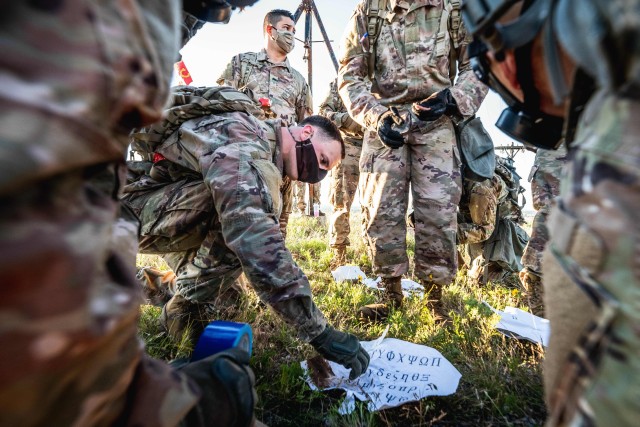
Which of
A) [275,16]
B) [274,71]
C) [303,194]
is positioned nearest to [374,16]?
[274,71]

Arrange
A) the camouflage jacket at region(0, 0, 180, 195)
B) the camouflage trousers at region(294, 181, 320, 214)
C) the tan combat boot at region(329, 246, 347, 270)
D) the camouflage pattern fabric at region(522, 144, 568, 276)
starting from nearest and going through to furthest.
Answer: the camouflage jacket at region(0, 0, 180, 195) < the camouflage pattern fabric at region(522, 144, 568, 276) < the tan combat boot at region(329, 246, 347, 270) < the camouflage trousers at region(294, 181, 320, 214)

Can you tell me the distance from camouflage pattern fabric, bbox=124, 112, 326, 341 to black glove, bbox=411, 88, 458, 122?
93cm

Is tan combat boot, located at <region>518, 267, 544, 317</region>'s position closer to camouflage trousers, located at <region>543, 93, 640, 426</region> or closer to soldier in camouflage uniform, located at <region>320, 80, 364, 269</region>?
soldier in camouflage uniform, located at <region>320, 80, 364, 269</region>

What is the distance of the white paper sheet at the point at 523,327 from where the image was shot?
206cm

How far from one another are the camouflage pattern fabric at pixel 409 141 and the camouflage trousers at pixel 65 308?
223 cm

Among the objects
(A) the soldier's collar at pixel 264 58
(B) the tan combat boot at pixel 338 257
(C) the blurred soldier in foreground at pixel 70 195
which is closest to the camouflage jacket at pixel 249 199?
(C) the blurred soldier in foreground at pixel 70 195

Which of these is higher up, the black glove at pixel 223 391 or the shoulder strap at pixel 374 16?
the shoulder strap at pixel 374 16

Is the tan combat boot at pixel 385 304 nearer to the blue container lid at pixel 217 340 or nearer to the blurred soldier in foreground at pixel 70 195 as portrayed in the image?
the blue container lid at pixel 217 340

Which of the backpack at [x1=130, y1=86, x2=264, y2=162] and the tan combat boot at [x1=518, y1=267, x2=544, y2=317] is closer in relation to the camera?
the backpack at [x1=130, y1=86, x2=264, y2=162]

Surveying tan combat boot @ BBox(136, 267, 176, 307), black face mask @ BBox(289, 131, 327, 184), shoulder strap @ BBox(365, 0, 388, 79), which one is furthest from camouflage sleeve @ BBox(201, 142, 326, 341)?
shoulder strap @ BBox(365, 0, 388, 79)

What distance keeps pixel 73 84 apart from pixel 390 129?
7.28 ft

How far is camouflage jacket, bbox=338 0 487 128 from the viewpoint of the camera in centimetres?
273

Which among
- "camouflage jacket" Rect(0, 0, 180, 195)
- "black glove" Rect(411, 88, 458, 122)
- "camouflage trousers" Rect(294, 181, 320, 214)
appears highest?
"black glove" Rect(411, 88, 458, 122)

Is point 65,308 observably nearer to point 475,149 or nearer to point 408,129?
point 408,129
